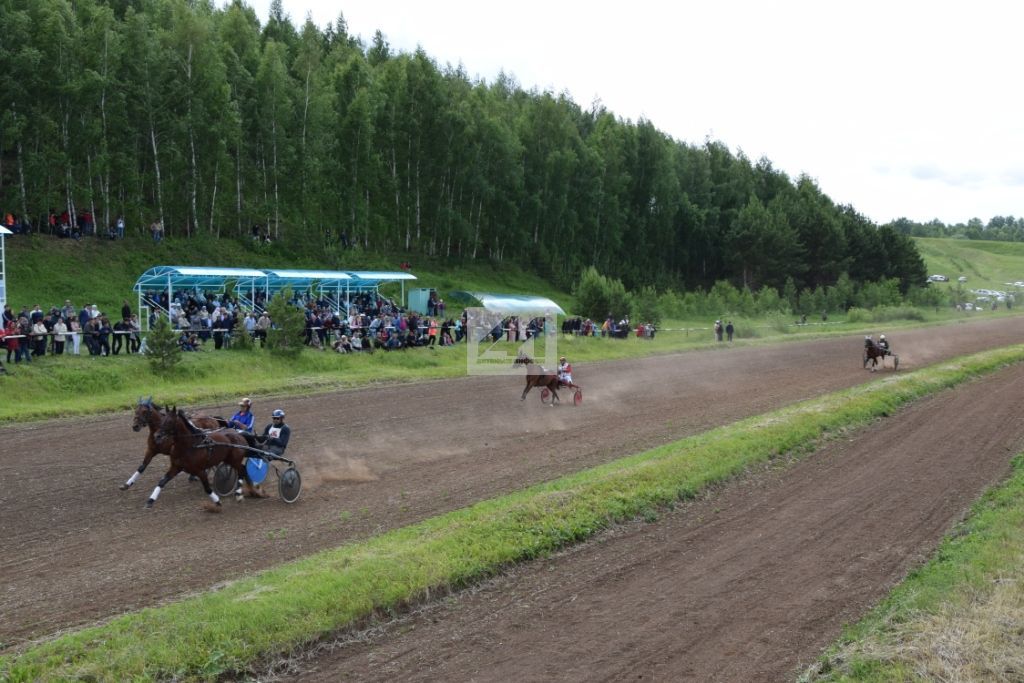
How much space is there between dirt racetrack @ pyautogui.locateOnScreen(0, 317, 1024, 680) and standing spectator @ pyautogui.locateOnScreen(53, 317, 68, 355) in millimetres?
5318

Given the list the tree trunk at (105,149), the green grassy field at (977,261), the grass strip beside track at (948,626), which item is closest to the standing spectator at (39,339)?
the tree trunk at (105,149)

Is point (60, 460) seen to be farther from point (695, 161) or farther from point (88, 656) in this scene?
point (695, 161)

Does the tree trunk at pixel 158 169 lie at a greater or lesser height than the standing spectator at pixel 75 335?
greater

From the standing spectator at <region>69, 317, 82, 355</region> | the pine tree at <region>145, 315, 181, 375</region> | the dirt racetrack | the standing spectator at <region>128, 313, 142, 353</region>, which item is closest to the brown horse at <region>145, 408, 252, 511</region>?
the dirt racetrack

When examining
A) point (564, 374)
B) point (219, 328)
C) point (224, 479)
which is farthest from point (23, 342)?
point (564, 374)

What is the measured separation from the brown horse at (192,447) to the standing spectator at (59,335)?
12.6 metres

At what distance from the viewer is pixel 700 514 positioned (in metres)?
13.4

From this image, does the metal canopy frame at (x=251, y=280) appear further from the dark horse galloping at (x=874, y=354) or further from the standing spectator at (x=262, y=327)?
the dark horse galloping at (x=874, y=354)

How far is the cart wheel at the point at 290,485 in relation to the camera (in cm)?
1347

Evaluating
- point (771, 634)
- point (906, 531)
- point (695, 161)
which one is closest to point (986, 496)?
point (906, 531)

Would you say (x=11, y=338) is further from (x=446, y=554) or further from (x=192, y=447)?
(x=446, y=554)

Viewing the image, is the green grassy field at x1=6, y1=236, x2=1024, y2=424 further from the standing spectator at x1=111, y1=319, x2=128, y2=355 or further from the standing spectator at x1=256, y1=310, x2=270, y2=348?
the standing spectator at x1=111, y1=319, x2=128, y2=355

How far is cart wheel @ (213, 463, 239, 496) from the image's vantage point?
13.8 meters

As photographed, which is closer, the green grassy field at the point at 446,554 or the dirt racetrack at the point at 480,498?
the green grassy field at the point at 446,554
